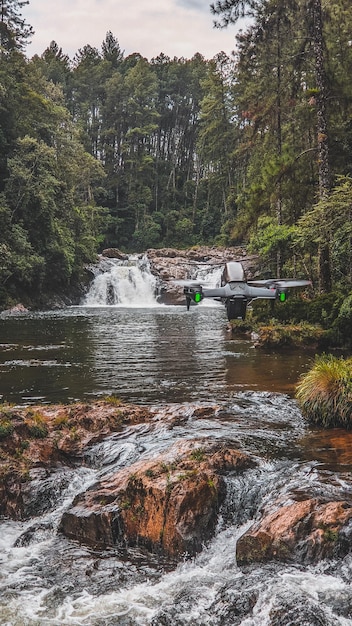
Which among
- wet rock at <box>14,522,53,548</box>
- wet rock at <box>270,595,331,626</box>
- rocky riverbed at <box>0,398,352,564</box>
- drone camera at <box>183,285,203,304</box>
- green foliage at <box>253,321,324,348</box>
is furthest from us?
green foliage at <box>253,321,324,348</box>

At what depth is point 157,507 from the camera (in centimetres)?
500

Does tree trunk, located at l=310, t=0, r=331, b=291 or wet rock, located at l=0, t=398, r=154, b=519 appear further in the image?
tree trunk, located at l=310, t=0, r=331, b=291

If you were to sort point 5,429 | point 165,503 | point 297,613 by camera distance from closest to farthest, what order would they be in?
1. point 297,613
2. point 165,503
3. point 5,429

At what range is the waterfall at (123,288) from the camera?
3881cm

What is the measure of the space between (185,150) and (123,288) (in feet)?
127

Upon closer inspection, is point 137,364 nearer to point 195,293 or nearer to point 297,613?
point 195,293

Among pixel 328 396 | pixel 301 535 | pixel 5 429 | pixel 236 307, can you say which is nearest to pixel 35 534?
pixel 5 429

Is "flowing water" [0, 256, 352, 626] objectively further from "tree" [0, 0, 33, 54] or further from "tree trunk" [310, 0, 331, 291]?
"tree" [0, 0, 33, 54]

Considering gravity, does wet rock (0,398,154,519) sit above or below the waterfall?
below

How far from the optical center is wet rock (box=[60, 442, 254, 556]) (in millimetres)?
4859

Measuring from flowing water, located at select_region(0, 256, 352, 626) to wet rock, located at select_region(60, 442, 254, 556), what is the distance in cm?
15

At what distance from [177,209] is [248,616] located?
210 feet

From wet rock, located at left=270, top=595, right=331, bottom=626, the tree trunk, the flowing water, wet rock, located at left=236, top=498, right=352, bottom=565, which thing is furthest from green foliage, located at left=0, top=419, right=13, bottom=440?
the tree trunk

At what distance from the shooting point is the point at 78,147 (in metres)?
40.0
